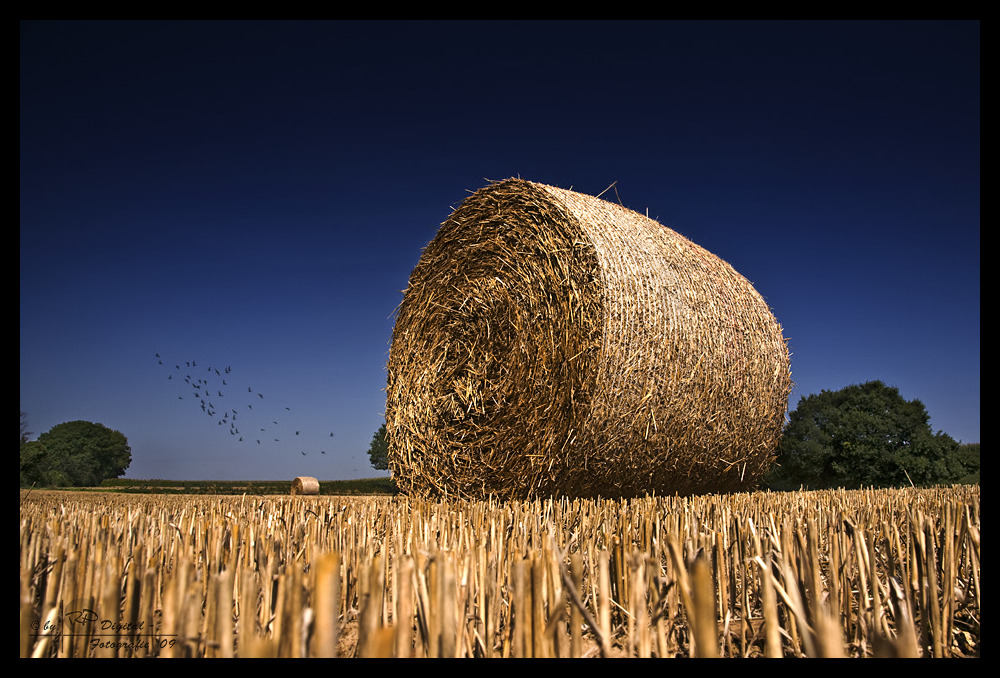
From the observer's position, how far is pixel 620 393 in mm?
4762

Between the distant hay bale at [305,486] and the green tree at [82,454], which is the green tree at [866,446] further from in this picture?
the green tree at [82,454]

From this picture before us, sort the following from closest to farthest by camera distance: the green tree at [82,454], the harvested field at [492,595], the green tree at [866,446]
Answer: the harvested field at [492,595]
the green tree at [866,446]
the green tree at [82,454]

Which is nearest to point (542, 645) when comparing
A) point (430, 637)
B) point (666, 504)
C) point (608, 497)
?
point (430, 637)

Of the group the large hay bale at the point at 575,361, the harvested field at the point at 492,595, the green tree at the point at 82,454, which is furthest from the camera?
the green tree at the point at 82,454

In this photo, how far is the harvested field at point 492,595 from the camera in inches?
51.1

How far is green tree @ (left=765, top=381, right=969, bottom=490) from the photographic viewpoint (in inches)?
478

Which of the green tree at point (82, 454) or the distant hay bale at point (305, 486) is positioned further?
the green tree at point (82, 454)

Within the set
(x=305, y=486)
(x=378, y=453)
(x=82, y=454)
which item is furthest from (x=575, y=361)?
(x=82, y=454)

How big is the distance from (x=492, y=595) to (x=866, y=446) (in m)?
13.0

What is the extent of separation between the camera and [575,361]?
490cm

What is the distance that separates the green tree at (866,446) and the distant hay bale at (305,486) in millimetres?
9556

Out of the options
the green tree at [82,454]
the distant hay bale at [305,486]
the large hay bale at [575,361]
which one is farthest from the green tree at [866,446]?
the green tree at [82,454]

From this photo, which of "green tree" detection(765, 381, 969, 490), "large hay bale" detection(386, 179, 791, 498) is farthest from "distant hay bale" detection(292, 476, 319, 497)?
"green tree" detection(765, 381, 969, 490)
